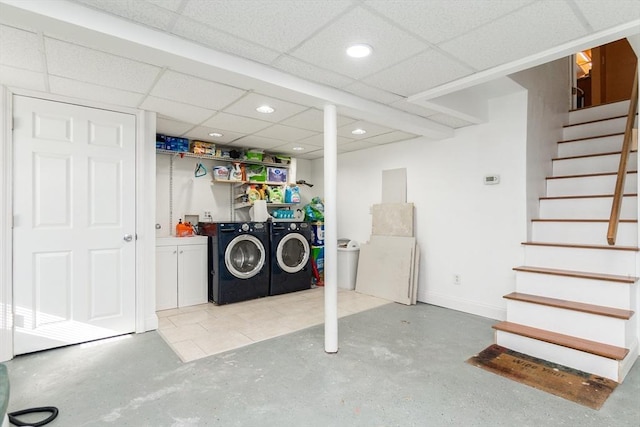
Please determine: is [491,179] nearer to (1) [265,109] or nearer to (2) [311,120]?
(2) [311,120]

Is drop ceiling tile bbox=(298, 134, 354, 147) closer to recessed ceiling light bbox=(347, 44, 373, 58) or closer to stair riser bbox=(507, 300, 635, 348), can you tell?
recessed ceiling light bbox=(347, 44, 373, 58)

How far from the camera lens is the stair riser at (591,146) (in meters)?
3.69

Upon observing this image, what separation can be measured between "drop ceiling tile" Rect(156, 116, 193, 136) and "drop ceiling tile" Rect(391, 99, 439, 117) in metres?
2.27

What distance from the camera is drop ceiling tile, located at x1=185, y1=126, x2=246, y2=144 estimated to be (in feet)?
13.0

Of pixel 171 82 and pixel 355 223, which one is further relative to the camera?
pixel 355 223

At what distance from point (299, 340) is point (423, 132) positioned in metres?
2.57

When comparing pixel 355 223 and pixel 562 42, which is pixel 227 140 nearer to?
pixel 355 223

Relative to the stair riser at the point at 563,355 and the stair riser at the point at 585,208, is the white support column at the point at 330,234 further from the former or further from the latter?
the stair riser at the point at 585,208

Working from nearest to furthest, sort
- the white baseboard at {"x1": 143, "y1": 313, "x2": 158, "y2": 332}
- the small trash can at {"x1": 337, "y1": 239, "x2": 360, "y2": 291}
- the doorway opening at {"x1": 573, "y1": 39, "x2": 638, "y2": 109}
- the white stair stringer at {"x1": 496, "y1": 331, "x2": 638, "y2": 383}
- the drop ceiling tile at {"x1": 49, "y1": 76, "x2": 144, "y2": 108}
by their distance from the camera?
the white stair stringer at {"x1": 496, "y1": 331, "x2": 638, "y2": 383}
the drop ceiling tile at {"x1": 49, "y1": 76, "x2": 144, "y2": 108}
the white baseboard at {"x1": 143, "y1": 313, "x2": 158, "y2": 332}
the small trash can at {"x1": 337, "y1": 239, "x2": 360, "y2": 291}
the doorway opening at {"x1": 573, "y1": 39, "x2": 638, "y2": 109}

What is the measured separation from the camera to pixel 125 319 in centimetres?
316

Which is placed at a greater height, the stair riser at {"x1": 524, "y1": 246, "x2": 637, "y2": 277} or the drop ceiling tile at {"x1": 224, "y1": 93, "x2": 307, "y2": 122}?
the drop ceiling tile at {"x1": 224, "y1": 93, "x2": 307, "y2": 122}

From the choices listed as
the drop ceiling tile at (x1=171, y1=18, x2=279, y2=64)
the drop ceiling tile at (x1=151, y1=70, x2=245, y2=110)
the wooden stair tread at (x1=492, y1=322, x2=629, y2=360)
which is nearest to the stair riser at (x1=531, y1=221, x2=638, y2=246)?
the wooden stair tread at (x1=492, y1=322, x2=629, y2=360)

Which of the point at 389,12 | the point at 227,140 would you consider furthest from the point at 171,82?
the point at 227,140

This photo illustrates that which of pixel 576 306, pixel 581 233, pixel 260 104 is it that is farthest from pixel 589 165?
pixel 260 104
